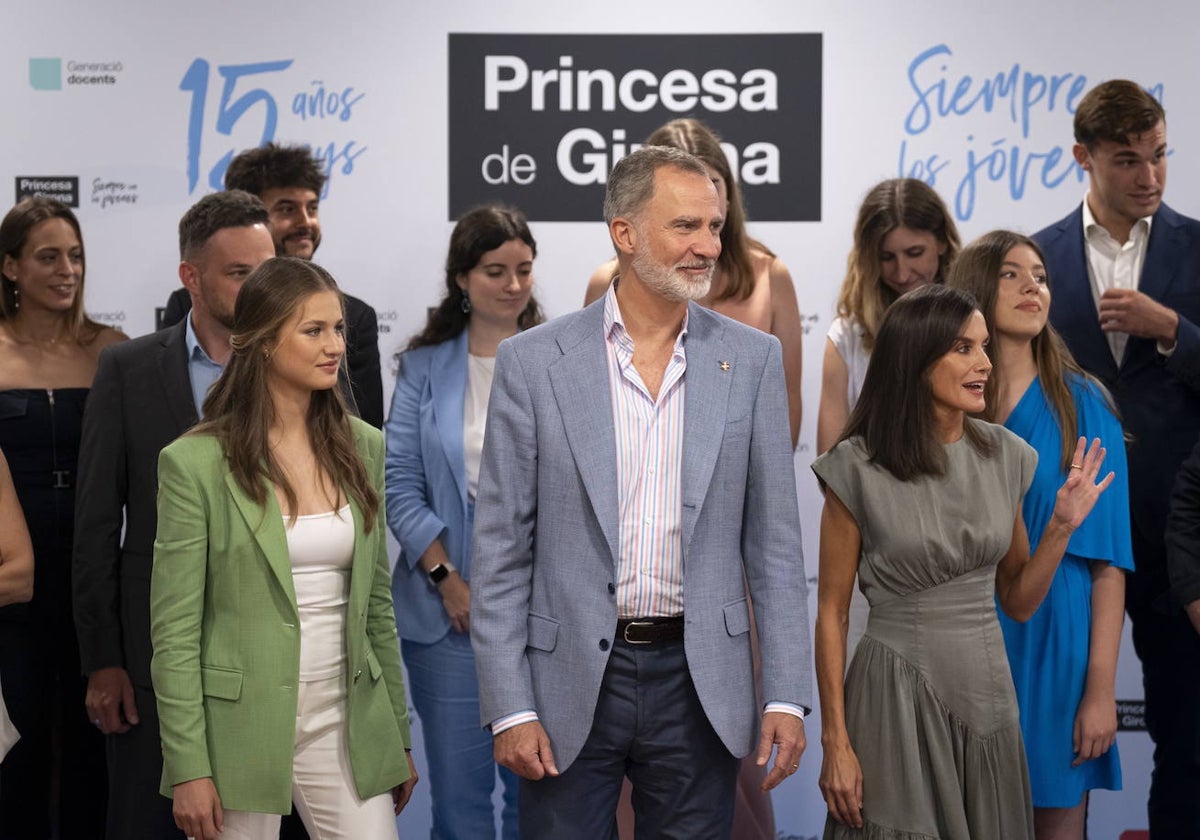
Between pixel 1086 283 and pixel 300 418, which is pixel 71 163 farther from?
pixel 1086 283

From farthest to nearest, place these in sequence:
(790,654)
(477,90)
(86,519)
A: (477,90), (86,519), (790,654)

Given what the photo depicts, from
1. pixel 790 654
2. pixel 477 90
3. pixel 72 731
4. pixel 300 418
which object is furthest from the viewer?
pixel 477 90

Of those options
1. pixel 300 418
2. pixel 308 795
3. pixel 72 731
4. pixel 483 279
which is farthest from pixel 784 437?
pixel 72 731

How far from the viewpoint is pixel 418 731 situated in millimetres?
5074

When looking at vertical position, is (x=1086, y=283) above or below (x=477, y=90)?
below

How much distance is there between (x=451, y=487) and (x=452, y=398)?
0.83ft

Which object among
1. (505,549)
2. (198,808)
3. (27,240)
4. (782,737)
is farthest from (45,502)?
(782,737)

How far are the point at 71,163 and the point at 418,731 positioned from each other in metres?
2.26

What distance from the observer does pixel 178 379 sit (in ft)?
11.1

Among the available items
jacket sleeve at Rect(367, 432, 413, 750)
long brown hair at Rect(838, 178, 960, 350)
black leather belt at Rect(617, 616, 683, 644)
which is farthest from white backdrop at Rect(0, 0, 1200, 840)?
black leather belt at Rect(617, 616, 683, 644)

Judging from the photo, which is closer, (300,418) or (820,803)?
(300,418)

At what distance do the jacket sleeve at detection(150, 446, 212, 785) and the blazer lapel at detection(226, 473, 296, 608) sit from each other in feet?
0.25

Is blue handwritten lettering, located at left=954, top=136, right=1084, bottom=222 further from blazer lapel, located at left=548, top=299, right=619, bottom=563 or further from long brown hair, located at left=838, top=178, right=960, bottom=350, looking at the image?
blazer lapel, located at left=548, top=299, right=619, bottom=563

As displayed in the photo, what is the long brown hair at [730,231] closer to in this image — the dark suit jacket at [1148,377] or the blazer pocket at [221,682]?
the dark suit jacket at [1148,377]
